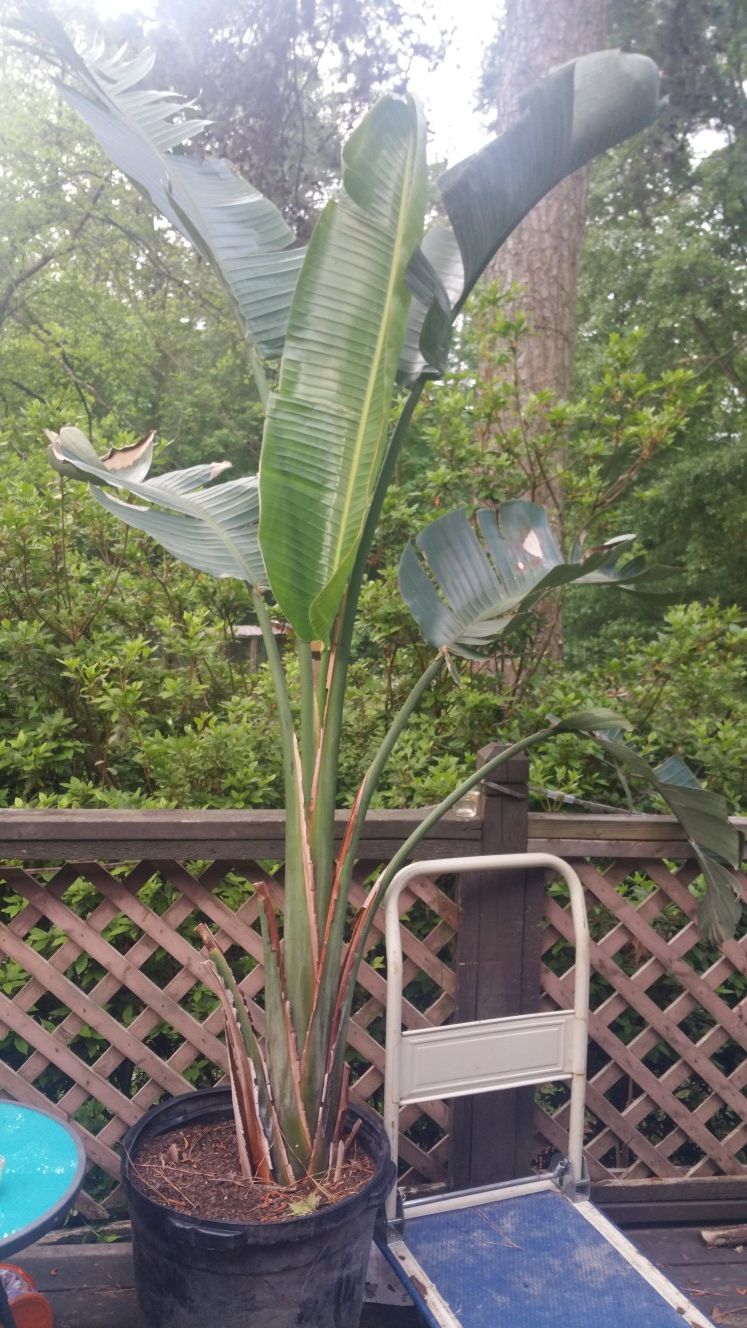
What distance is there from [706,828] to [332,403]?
142cm

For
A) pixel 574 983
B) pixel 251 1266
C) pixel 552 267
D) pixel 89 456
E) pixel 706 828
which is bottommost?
pixel 251 1266

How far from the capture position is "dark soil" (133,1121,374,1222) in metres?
2.03

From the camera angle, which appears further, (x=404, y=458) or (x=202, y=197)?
(x=404, y=458)

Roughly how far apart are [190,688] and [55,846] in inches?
40.8

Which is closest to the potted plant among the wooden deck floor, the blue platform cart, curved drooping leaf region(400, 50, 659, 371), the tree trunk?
curved drooping leaf region(400, 50, 659, 371)

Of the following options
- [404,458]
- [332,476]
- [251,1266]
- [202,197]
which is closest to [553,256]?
[404,458]

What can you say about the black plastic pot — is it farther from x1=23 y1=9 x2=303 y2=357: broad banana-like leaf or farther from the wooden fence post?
x1=23 y1=9 x2=303 y2=357: broad banana-like leaf

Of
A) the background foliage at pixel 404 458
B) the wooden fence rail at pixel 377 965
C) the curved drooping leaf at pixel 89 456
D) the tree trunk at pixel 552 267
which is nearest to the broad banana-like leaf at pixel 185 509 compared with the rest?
the curved drooping leaf at pixel 89 456

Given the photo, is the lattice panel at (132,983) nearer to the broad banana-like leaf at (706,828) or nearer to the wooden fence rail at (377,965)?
the wooden fence rail at (377,965)

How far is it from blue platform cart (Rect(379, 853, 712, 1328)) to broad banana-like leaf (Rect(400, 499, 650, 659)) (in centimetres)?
61

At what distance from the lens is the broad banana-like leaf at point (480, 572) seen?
2227mm

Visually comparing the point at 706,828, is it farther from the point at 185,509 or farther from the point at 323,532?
the point at 185,509

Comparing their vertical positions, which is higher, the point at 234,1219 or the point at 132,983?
the point at 132,983

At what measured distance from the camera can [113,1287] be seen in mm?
2494
